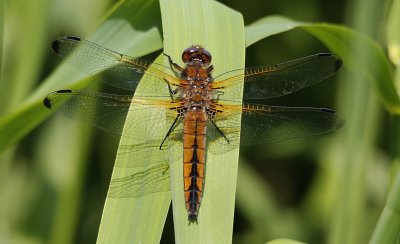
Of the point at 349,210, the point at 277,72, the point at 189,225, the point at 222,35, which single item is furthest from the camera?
the point at 277,72

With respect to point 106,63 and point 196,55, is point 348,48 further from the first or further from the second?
point 106,63

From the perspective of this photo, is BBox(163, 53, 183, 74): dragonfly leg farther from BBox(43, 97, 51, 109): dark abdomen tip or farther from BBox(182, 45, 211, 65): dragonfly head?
BBox(43, 97, 51, 109): dark abdomen tip

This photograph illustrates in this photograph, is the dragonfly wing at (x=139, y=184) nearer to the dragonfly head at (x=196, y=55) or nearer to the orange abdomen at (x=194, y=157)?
the orange abdomen at (x=194, y=157)

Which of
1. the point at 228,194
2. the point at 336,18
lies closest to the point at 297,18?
the point at 336,18

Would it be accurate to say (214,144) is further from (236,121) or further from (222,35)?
(222,35)

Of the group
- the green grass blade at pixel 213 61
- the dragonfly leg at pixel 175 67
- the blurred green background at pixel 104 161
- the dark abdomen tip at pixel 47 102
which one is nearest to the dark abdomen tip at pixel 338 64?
the blurred green background at pixel 104 161

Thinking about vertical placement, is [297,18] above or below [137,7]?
above

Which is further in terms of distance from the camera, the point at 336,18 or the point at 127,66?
the point at 336,18
